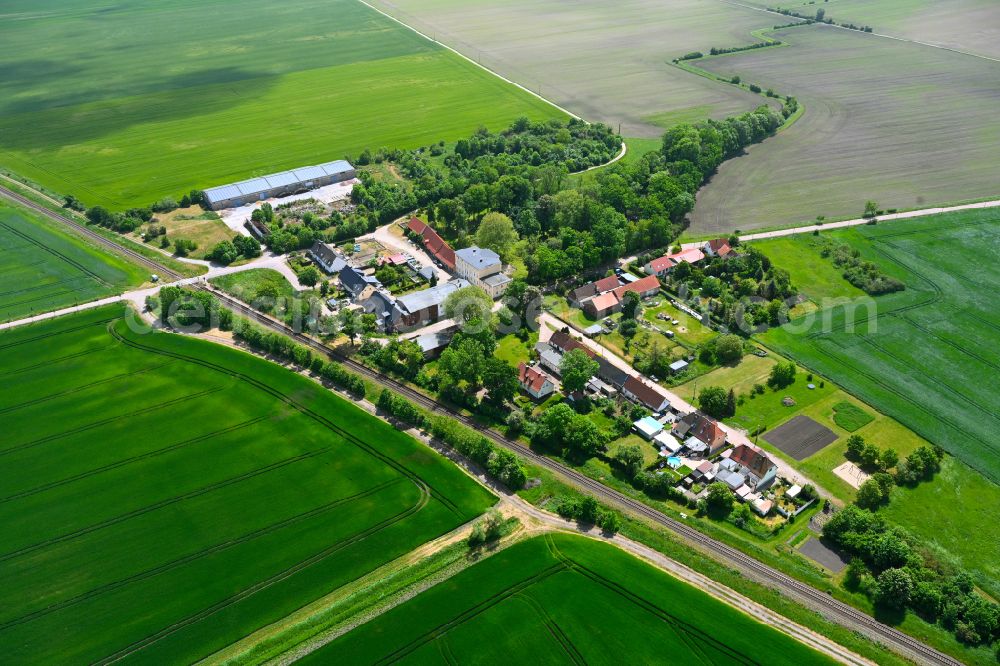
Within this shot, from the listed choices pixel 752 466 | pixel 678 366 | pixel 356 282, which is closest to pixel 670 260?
pixel 678 366

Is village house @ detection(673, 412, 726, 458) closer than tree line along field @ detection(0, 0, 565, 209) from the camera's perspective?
Yes

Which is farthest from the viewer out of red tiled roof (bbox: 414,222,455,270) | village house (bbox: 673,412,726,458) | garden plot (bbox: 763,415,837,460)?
red tiled roof (bbox: 414,222,455,270)

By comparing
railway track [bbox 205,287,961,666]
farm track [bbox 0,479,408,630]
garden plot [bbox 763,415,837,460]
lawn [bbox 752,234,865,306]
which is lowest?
farm track [bbox 0,479,408,630]

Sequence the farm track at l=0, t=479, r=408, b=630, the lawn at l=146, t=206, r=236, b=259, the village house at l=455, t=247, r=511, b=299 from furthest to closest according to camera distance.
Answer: the lawn at l=146, t=206, r=236, b=259
the village house at l=455, t=247, r=511, b=299
the farm track at l=0, t=479, r=408, b=630

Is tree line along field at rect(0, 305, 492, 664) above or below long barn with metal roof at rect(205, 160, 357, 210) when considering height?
below

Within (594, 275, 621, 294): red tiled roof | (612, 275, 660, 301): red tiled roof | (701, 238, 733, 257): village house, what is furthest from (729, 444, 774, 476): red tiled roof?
(701, 238, 733, 257): village house

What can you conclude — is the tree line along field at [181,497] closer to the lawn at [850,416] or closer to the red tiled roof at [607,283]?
the red tiled roof at [607,283]

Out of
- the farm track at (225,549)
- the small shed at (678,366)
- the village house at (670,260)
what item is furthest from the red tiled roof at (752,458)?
the village house at (670,260)

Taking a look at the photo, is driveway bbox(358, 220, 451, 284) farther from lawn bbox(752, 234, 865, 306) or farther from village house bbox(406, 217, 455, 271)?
lawn bbox(752, 234, 865, 306)
